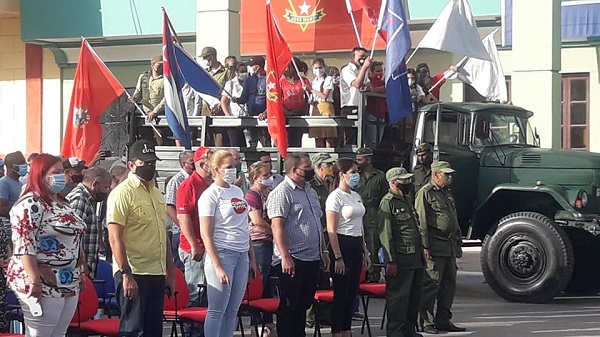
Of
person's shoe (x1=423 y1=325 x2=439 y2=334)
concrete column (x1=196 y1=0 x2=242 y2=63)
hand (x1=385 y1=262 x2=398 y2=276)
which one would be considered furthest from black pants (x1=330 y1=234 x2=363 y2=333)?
concrete column (x1=196 y1=0 x2=242 y2=63)

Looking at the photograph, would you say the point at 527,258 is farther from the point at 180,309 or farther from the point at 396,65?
the point at 180,309

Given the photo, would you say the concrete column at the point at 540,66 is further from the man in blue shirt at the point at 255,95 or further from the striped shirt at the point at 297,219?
the striped shirt at the point at 297,219

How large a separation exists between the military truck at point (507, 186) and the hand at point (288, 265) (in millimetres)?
3905

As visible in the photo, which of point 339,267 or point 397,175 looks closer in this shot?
point 339,267

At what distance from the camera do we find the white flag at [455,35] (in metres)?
15.0

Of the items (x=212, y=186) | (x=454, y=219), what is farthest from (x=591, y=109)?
(x=212, y=186)

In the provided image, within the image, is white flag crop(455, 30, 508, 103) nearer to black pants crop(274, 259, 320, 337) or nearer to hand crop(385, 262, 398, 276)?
hand crop(385, 262, 398, 276)

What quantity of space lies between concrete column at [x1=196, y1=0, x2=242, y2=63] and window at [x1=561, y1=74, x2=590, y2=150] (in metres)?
6.13

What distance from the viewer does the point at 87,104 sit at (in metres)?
14.4

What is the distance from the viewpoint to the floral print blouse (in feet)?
24.7

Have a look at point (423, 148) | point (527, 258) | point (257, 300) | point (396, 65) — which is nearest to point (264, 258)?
point (257, 300)

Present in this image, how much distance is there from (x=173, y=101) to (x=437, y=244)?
3729 millimetres

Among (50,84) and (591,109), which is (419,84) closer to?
→ (591,109)

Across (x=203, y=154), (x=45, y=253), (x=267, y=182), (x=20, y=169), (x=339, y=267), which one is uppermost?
(x=203, y=154)
